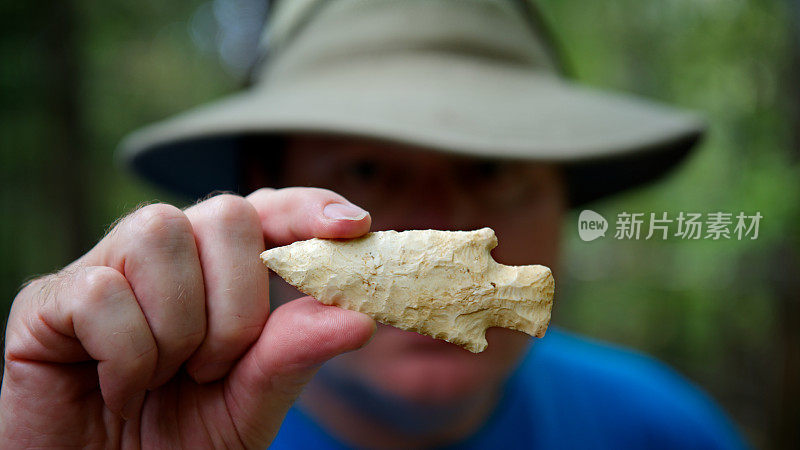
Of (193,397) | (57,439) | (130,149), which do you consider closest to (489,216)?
(193,397)

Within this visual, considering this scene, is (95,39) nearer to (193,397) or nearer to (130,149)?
(130,149)

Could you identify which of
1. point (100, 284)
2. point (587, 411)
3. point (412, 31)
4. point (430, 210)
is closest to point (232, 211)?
point (100, 284)

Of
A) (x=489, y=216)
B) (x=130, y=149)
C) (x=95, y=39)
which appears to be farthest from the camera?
(x=95, y=39)

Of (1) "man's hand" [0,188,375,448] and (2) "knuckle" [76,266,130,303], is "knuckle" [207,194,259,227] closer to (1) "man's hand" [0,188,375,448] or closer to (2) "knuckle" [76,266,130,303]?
(1) "man's hand" [0,188,375,448]

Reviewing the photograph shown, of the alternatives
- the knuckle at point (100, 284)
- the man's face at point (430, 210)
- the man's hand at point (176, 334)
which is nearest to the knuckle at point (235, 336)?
the man's hand at point (176, 334)

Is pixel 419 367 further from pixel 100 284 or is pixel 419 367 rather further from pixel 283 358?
pixel 100 284

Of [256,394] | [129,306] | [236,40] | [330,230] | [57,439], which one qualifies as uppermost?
[236,40]
